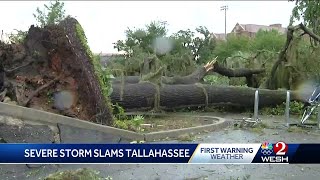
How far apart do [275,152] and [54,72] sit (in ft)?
13.2

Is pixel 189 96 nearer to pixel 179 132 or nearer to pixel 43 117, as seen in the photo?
pixel 179 132

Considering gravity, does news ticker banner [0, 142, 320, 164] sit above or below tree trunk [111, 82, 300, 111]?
above

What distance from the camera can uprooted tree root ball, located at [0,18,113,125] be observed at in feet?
19.5

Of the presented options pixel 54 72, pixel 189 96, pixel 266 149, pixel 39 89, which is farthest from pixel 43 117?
pixel 189 96

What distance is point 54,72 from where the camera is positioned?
20.4 feet

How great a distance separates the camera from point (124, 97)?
993 cm

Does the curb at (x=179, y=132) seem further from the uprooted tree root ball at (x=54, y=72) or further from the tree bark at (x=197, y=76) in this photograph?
the tree bark at (x=197, y=76)

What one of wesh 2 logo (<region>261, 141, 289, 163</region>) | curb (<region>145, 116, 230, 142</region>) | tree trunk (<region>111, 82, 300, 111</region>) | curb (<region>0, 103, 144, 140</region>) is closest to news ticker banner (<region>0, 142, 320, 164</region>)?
wesh 2 logo (<region>261, 141, 289, 163</region>)

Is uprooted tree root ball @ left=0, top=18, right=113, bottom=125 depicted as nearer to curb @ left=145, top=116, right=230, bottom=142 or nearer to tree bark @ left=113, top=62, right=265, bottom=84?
curb @ left=145, top=116, right=230, bottom=142

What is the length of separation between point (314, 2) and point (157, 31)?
1788cm

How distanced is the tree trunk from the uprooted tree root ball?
3.50 meters

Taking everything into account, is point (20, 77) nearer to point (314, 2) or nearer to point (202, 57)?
point (314, 2)

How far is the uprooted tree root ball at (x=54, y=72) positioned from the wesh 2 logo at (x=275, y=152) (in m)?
3.45

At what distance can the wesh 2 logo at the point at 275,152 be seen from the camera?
126 inches
